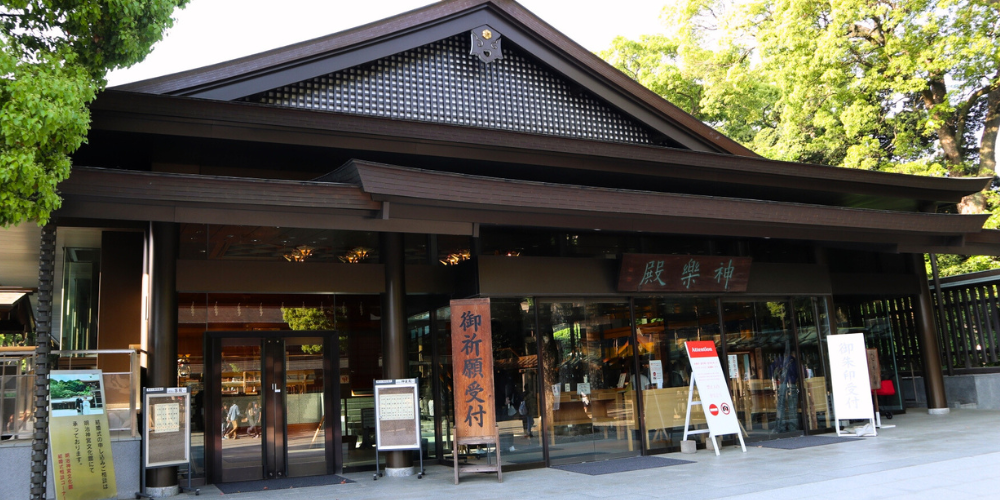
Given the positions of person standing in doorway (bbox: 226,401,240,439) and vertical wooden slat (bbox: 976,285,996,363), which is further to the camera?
vertical wooden slat (bbox: 976,285,996,363)

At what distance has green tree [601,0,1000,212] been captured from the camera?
61.1 ft

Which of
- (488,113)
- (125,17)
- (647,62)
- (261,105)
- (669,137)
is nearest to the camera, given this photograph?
(125,17)

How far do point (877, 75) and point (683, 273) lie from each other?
12.6 m

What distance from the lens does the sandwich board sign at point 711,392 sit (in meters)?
10.1

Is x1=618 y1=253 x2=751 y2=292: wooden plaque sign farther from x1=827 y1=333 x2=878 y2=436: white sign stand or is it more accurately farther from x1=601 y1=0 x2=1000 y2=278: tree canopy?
x1=601 y1=0 x2=1000 y2=278: tree canopy

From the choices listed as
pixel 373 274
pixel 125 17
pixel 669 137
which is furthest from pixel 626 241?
pixel 125 17

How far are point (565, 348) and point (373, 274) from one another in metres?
2.82

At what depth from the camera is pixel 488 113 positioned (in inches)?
414

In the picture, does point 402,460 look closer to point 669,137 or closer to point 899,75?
point 669,137

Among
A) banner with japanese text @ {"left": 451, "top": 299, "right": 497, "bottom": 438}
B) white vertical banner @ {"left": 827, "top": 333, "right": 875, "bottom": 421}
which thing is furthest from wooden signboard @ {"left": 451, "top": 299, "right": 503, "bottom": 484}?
white vertical banner @ {"left": 827, "top": 333, "right": 875, "bottom": 421}

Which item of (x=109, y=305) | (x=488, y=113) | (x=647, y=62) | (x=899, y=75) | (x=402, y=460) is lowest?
(x=402, y=460)

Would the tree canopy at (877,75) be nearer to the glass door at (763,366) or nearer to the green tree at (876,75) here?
the green tree at (876,75)

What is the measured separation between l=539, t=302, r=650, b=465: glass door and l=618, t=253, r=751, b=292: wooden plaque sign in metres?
0.47

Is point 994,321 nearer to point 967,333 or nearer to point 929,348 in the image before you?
point 967,333
